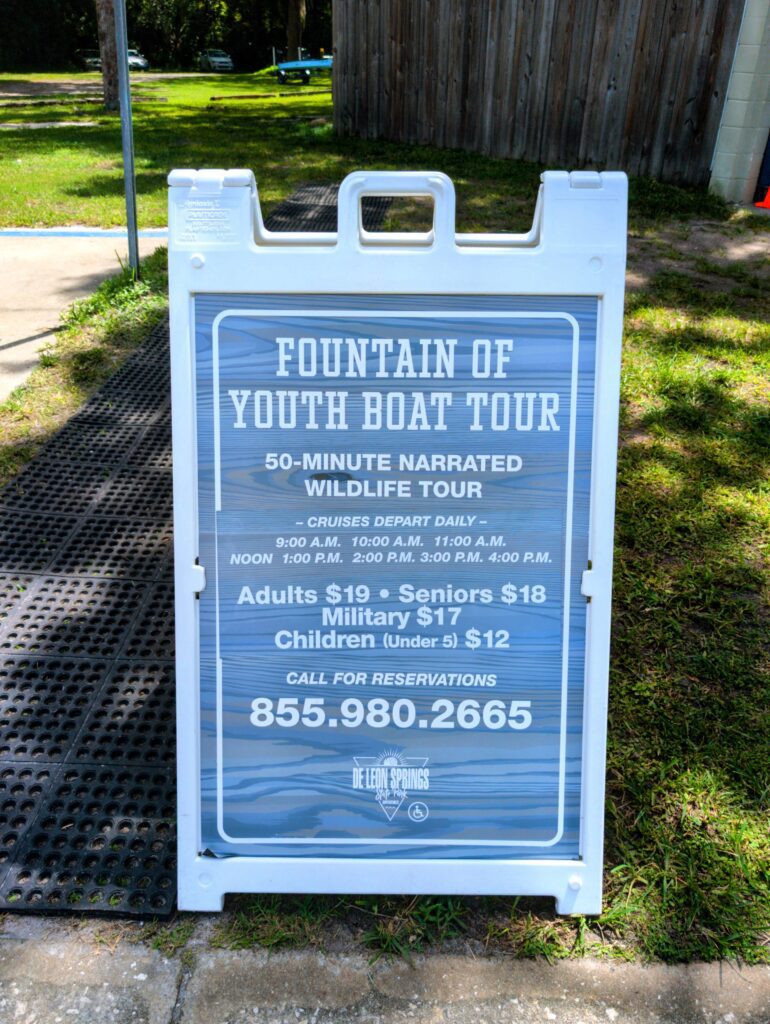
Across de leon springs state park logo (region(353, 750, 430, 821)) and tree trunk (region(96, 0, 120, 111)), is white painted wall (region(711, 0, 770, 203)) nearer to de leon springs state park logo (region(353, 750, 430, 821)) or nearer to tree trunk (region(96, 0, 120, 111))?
de leon springs state park logo (region(353, 750, 430, 821))

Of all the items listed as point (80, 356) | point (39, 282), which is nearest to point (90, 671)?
point (80, 356)

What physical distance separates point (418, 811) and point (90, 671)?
1240mm

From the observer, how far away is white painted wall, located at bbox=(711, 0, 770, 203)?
305 inches

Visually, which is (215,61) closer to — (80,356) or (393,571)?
(80,356)

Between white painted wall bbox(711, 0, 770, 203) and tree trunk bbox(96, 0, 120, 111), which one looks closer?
white painted wall bbox(711, 0, 770, 203)

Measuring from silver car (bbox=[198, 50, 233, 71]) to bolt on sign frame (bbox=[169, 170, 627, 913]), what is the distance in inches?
1657

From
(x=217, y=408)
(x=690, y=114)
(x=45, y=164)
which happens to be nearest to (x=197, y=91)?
(x=45, y=164)

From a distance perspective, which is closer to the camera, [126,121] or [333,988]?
[333,988]

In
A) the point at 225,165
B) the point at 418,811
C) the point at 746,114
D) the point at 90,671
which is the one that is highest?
the point at 746,114

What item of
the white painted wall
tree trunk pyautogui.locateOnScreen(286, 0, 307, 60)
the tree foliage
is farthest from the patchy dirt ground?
the tree foliage

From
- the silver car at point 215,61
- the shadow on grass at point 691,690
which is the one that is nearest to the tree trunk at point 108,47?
the shadow on grass at point 691,690

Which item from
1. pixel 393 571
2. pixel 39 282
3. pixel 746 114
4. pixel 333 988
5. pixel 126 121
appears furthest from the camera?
pixel 746 114

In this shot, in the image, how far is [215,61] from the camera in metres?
39.4

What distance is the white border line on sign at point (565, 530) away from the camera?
1.95 m
